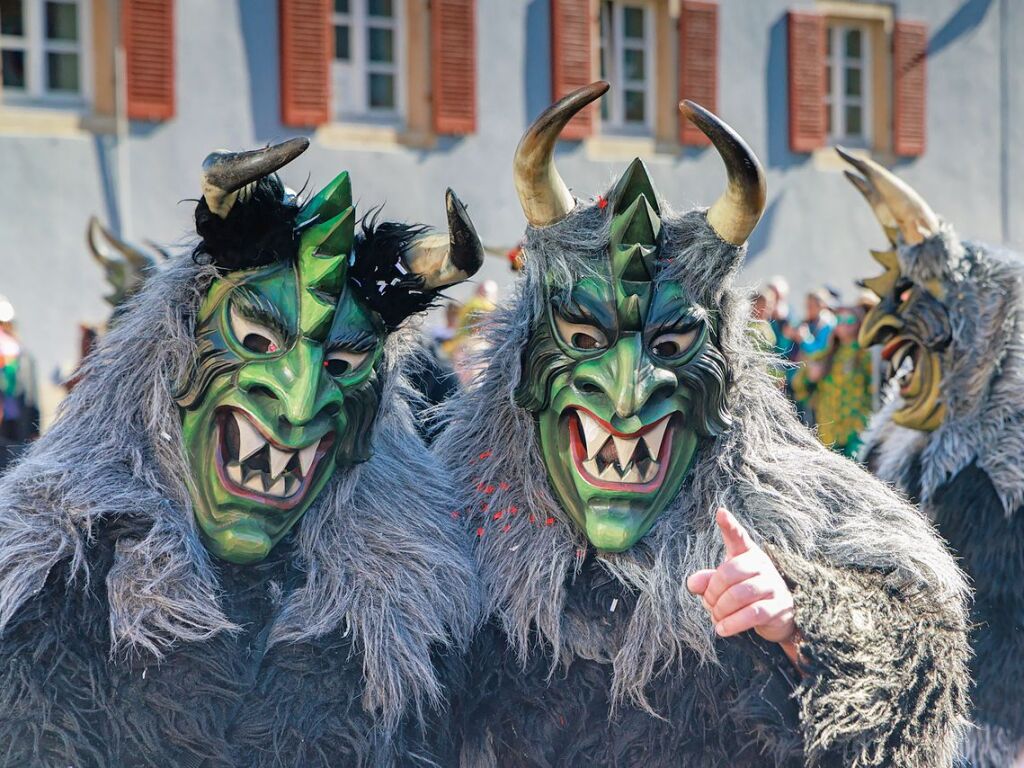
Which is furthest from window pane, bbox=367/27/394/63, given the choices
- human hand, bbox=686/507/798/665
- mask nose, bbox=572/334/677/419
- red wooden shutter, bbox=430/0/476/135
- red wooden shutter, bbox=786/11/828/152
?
human hand, bbox=686/507/798/665

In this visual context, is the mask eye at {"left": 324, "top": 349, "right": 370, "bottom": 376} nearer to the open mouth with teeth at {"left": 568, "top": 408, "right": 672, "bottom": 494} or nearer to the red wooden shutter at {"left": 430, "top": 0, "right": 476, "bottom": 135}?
the open mouth with teeth at {"left": 568, "top": 408, "right": 672, "bottom": 494}

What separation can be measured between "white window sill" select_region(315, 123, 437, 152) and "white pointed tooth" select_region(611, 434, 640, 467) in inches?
339

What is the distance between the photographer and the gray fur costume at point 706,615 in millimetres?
2760

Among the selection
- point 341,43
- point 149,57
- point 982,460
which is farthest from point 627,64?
point 982,460

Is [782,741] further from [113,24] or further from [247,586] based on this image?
[113,24]

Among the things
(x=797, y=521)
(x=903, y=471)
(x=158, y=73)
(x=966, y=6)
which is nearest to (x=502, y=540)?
(x=797, y=521)

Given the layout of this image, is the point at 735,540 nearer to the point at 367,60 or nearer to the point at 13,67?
the point at 13,67

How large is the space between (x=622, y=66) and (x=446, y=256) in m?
10.2

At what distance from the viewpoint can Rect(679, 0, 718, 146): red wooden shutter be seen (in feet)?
41.3

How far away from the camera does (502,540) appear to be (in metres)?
2.96

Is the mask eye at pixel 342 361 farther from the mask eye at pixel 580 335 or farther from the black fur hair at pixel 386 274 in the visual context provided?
the mask eye at pixel 580 335

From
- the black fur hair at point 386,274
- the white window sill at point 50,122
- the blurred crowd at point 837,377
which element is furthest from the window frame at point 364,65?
the black fur hair at point 386,274

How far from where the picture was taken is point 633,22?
1275 cm

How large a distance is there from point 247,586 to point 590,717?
706 millimetres
